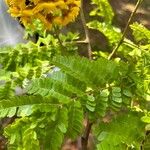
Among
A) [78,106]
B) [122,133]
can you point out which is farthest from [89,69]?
[122,133]

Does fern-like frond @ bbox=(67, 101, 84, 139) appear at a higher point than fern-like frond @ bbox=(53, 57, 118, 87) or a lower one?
lower

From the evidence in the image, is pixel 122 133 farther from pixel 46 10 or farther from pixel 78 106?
pixel 46 10

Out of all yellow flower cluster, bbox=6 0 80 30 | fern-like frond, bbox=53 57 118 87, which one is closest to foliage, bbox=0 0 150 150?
fern-like frond, bbox=53 57 118 87

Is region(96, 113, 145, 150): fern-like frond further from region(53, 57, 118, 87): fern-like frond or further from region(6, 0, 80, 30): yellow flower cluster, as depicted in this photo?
region(6, 0, 80, 30): yellow flower cluster

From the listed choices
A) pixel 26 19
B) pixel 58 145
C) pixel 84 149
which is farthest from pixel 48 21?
pixel 84 149

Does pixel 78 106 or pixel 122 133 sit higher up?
pixel 78 106

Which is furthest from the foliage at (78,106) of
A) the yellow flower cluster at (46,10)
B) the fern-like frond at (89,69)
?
the yellow flower cluster at (46,10)

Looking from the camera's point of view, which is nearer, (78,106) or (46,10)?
(78,106)

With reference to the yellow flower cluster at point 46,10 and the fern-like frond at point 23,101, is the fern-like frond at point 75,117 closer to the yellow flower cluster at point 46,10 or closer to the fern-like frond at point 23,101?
the fern-like frond at point 23,101
